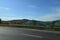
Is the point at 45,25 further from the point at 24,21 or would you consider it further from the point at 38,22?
the point at 24,21

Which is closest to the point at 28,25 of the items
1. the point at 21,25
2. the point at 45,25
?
the point at 21,25

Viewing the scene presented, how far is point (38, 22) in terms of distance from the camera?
30906 mm

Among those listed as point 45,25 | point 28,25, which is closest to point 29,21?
point 28,25

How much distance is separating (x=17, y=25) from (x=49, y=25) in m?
13.0

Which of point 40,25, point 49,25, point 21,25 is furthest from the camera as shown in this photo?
point 21,25

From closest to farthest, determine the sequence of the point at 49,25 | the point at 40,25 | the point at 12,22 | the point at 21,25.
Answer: the point at 49,25
the point at 40,25
the point at 21,25
the point at 12,22

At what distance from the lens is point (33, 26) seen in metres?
31.7

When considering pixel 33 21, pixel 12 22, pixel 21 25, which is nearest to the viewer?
pixel 33 21

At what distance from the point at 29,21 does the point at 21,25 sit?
12.0 feet

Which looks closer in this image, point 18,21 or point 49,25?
point 49,25

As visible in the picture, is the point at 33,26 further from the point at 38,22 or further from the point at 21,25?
the point at 21,25

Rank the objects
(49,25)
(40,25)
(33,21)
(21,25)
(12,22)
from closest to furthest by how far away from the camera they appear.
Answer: (49,25)
(40,25)
(33,21)
(21,25)
(12,22)

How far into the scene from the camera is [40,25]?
98.9 feet

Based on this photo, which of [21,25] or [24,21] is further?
[21,25]
